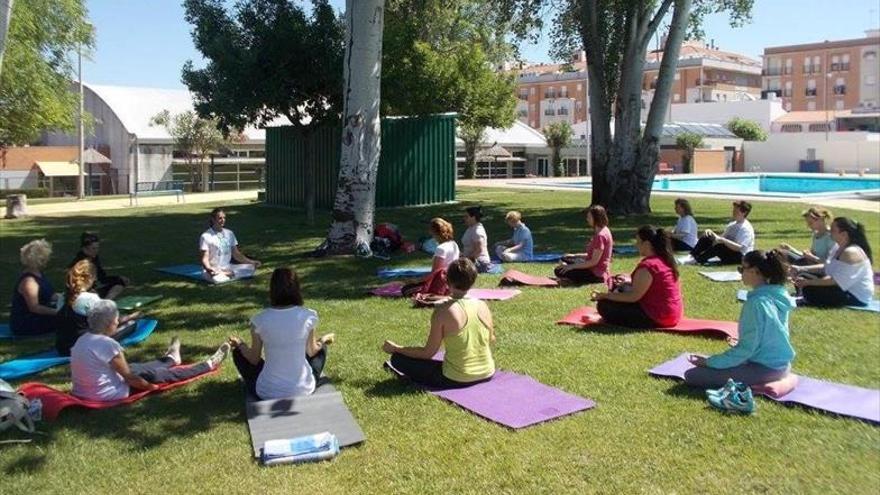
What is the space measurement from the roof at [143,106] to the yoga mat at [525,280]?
107ft

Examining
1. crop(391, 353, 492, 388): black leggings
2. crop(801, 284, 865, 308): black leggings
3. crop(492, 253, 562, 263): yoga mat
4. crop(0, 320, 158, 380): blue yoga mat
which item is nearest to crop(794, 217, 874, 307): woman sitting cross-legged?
crop(801, 284, 865, 308): black leggings

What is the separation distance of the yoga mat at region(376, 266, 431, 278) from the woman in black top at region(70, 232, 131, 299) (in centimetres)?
354

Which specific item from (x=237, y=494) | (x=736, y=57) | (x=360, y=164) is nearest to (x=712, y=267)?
(x=360, y=164)

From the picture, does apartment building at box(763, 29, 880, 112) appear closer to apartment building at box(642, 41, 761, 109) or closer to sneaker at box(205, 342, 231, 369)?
apartment building at box(642, 41, 761, 109)

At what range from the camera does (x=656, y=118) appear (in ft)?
65.5

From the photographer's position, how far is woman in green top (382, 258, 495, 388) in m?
6.04

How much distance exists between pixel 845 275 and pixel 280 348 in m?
6.52

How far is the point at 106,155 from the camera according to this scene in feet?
142

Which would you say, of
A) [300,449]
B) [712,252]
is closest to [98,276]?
[300,449]

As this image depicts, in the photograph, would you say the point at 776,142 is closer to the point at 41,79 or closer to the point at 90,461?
the point at 41,79

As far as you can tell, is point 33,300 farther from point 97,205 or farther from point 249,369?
point 97,205

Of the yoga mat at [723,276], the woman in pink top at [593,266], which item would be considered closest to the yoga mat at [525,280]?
the woman in pink top at [593,266]

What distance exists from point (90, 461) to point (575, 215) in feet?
54.7

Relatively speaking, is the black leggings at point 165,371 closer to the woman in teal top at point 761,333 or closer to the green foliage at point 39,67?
the woman in teal top at point 761,333
